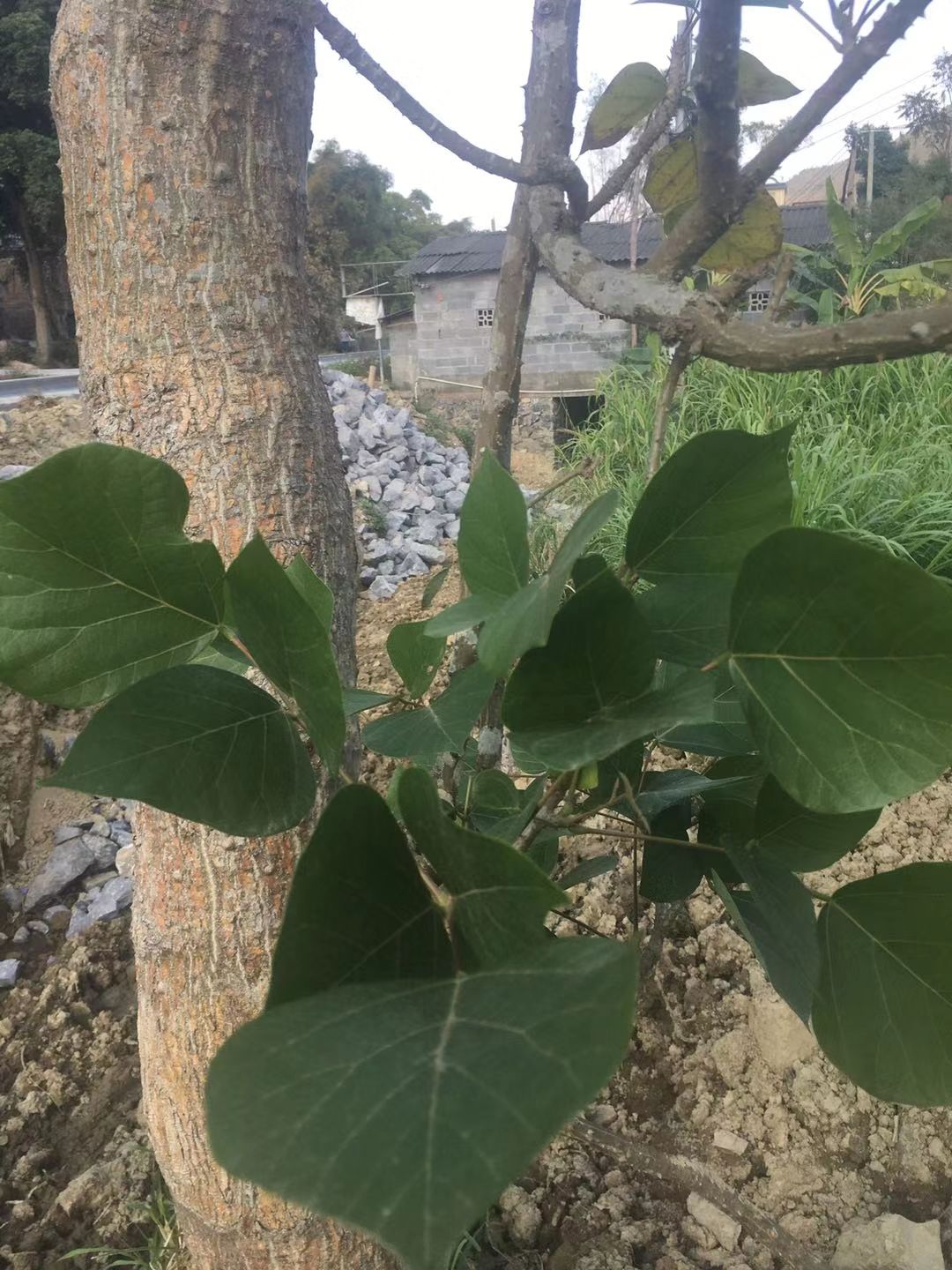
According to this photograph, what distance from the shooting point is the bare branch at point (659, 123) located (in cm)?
91

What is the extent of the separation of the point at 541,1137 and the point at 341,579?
763 millimetres

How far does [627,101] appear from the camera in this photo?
70 cm

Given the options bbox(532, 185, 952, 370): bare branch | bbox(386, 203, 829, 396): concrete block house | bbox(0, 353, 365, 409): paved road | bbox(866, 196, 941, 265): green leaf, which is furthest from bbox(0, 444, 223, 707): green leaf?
bbox(0, 353, 365, 409): paved road

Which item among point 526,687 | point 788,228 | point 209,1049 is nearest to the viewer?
point 526,687

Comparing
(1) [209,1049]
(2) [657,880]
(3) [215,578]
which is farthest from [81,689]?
(1) [209,1049]

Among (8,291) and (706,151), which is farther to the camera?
(8,291)

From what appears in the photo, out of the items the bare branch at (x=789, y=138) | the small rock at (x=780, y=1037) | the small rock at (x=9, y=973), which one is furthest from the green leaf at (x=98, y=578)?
the small rock at (x=9, y=973)

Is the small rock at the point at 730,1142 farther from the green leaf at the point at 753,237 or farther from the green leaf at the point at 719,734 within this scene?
the green leaf at the point at 753,237

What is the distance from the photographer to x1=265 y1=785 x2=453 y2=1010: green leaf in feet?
0.71

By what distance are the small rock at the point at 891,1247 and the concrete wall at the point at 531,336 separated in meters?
6.09

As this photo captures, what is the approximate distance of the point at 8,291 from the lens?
46.0ft

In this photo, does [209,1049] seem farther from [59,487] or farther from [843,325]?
[843,325]

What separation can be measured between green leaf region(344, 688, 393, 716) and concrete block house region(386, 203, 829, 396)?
255 inches

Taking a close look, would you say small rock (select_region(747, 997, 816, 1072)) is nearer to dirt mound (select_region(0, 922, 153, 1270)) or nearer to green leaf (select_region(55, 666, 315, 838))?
dirt mound (select_region(0, 922, 153, 1270))
